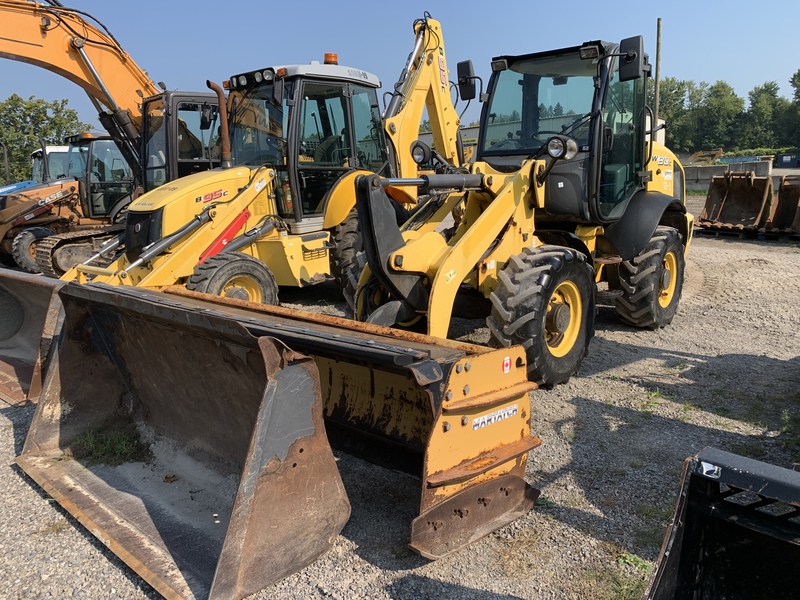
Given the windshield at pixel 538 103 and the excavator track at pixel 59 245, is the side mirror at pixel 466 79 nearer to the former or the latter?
the windshield at pixel 538 103

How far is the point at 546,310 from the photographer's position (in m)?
4.74

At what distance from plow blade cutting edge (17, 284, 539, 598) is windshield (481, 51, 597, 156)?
3.04m

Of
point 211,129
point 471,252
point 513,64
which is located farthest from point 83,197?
point 471,252

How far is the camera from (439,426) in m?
2.83

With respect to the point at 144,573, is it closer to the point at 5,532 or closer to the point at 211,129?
the point at 5,532

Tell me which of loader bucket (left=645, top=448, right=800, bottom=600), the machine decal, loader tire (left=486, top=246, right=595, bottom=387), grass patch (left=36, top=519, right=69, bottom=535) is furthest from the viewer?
loader tire (left=486, top=246, right=595, bottom=387)

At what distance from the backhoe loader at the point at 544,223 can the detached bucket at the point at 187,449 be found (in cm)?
134

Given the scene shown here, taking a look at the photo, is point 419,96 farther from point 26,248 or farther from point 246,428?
point 26,248

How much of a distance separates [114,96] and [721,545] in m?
9.86

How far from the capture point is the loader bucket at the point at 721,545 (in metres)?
1.86

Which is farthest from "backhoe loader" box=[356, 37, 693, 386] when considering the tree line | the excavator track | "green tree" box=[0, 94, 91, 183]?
the tree line

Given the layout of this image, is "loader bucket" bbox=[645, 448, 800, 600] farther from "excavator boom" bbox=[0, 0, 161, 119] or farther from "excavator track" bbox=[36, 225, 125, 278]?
"excavator track" bbox=[36, 225, 125, 278]

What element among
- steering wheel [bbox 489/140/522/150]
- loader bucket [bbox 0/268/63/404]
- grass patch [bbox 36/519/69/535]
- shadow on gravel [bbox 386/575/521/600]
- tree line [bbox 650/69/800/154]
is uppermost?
tree line [bbox 650/69/800/154]

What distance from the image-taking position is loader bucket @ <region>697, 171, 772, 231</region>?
12773 mm
